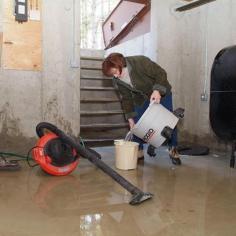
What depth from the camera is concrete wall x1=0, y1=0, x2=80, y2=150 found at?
3.23 meters

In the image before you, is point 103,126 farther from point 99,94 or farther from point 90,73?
point 90,73

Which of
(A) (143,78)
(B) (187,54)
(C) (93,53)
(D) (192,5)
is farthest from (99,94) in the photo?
(A) (143,78)

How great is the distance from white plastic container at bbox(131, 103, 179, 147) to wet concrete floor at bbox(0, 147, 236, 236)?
33 cm

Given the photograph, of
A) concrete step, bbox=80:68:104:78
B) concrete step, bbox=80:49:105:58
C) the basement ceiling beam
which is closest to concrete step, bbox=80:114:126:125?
concrete step, bbox=80:68:104:78

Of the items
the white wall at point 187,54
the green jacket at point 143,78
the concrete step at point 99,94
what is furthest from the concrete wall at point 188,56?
the green jacket at point 143,78

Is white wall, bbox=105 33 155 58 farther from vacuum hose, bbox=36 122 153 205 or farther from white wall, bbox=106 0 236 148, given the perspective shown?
vacuum hose, bbox=36 122 153 205

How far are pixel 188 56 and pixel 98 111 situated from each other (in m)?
1.41

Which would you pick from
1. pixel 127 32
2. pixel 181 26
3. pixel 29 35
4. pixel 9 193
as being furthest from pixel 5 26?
pixel 127 32

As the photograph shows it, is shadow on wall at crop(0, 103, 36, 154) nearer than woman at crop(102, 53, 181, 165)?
No

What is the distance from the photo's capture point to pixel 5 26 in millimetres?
3170

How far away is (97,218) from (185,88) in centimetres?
280

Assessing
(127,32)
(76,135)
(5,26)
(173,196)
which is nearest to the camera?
(173,196)

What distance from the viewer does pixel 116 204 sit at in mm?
1902

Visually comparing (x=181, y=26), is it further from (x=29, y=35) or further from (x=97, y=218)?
(x=97, y=218)
